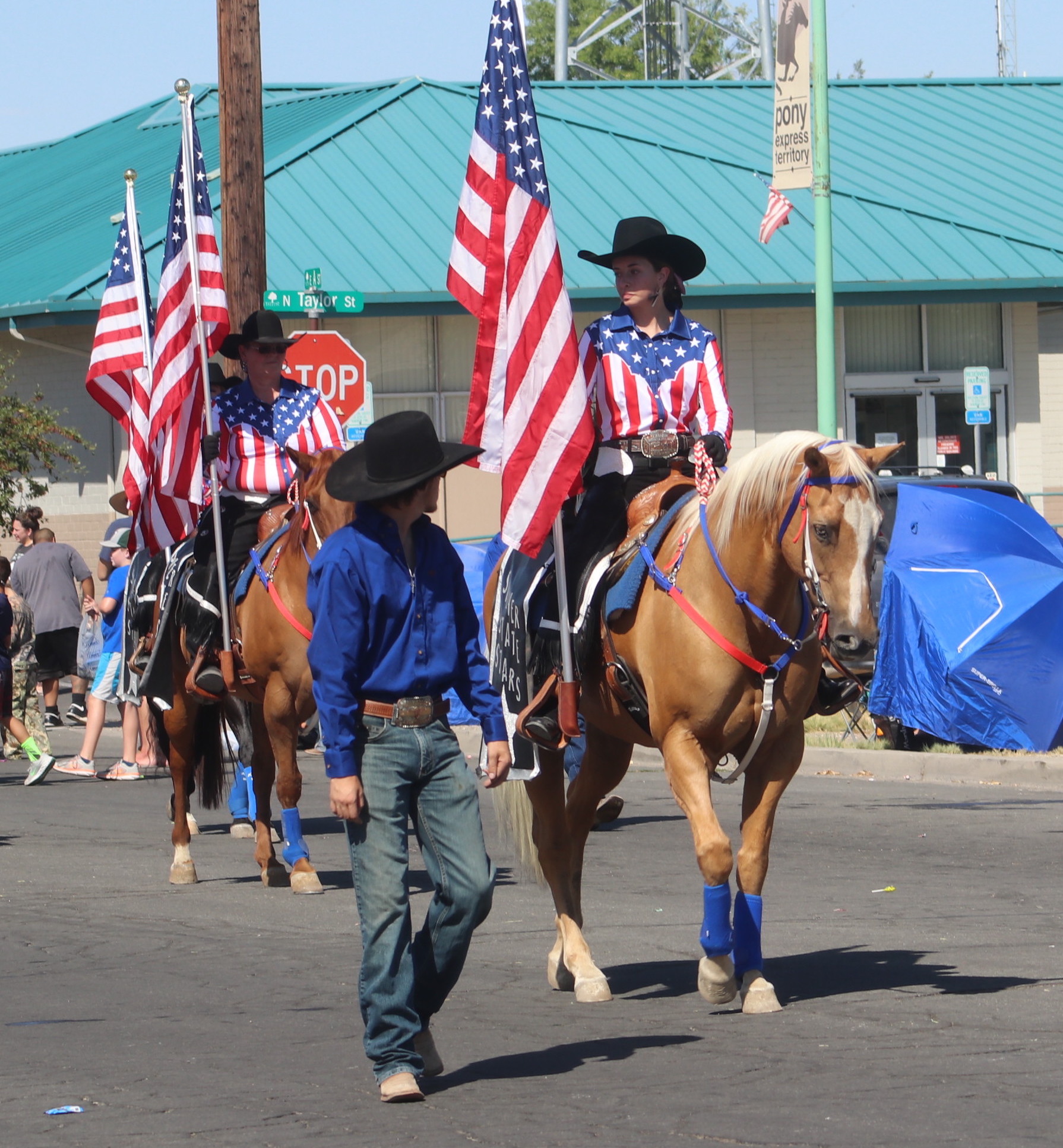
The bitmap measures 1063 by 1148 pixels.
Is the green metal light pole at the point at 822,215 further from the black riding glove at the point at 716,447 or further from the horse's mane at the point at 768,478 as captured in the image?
the horse's mane at the point at 768,478

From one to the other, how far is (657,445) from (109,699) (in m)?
11.0

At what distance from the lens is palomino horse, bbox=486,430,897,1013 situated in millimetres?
7070

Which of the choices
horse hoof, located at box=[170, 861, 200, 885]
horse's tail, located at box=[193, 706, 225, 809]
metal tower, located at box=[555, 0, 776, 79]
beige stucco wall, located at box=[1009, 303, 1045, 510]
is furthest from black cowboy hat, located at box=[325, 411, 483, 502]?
metal tower, located at box=[555, 0, 776, 79]

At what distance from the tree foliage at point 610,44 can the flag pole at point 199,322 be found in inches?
2369

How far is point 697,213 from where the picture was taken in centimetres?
3017

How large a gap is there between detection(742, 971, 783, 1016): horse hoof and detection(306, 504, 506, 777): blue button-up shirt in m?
1.68

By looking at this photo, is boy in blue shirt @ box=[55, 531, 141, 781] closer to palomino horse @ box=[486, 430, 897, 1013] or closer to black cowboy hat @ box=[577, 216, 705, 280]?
black cowboy hat @ box=[577, 216, 705, 280]

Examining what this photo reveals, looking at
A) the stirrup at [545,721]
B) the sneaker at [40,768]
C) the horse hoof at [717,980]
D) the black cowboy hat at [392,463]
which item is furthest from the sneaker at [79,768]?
the black cowboy hat at [392,463]

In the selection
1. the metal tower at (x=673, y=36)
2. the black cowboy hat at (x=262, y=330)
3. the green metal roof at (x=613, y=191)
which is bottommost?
the black cowboy hat at (x=262, y=330)

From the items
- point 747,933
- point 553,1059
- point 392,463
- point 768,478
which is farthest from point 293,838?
point 392,463

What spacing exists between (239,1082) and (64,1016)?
5.00 feet

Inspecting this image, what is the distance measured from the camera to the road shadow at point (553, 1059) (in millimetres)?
6457

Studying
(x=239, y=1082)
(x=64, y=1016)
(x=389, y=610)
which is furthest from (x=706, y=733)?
(x=64, y=1016)

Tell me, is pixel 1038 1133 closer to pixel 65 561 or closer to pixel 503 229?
pixel 503 229
